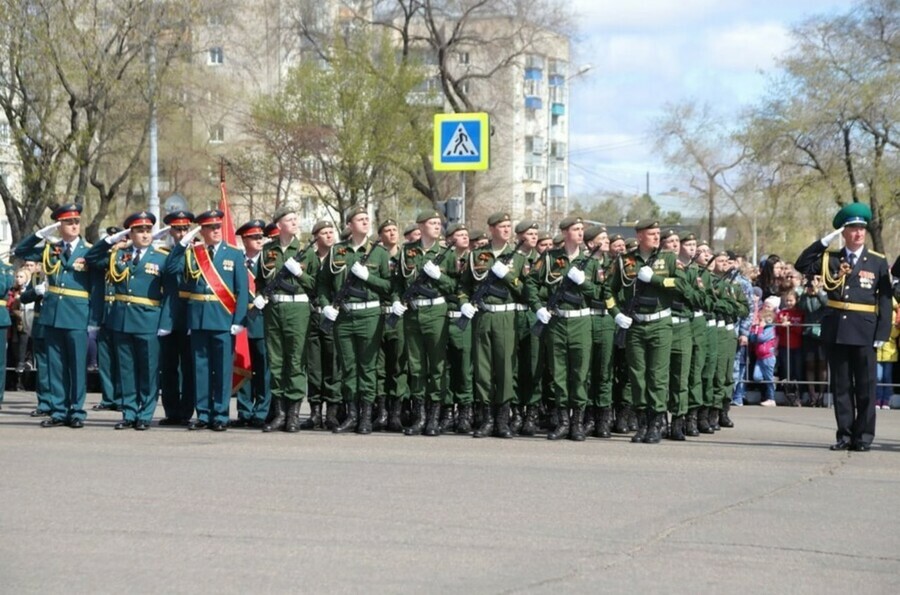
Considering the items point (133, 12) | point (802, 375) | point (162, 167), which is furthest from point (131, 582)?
point (162, 167)

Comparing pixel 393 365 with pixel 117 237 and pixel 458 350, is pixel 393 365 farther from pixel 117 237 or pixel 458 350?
pixel 117 237

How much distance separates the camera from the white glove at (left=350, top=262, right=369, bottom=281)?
13.6 m

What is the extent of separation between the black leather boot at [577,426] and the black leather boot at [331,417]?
211 centimetres

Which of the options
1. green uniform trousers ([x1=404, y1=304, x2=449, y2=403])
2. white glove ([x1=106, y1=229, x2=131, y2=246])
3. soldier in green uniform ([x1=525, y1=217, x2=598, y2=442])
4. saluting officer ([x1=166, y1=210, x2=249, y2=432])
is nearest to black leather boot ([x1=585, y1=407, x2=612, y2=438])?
soldier in green uniform ([x1=525, y1=217, x2=598, y2=442])

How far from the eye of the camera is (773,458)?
1218 centimetres

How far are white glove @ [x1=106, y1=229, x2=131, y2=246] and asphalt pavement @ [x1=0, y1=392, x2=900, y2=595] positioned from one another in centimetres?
192

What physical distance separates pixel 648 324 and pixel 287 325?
3.16 meters

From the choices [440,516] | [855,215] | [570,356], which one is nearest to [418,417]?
[570,356]

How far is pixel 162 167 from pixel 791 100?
2408 cm

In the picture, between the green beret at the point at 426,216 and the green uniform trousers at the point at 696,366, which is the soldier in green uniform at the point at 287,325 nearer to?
the green beret at the point at 426,216

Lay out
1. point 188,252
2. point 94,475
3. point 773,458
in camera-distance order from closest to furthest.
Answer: point 94,475
point 773,458
point 188,252

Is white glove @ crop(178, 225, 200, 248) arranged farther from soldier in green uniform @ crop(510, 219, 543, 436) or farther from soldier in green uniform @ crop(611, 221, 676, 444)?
soldier in green uniform @ crop(611, 221, 676, 444)

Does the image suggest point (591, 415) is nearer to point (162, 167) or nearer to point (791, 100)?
point (791, 100)

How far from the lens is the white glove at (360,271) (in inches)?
536
